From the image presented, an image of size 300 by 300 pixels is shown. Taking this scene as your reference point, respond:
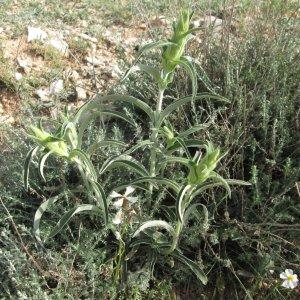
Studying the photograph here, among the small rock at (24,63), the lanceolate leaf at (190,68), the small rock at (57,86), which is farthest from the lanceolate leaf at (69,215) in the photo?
the small rock at (24,63)

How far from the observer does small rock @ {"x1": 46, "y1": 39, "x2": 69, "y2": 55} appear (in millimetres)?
3344

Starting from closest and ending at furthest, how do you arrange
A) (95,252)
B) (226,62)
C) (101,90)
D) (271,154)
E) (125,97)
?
(125,97) → (95,252) → (271,154) → (226,62) → (101,90)

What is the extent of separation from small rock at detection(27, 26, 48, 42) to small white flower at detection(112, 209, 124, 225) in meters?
1.87

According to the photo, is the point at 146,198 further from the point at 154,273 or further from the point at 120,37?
the point at 120,37

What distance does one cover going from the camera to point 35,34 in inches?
133

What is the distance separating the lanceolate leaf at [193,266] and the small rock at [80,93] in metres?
1.40

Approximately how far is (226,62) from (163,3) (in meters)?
1.44

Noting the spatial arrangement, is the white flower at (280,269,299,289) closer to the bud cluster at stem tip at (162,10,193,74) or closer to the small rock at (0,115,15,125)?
the bud cluster at stem tip at (162,10,193,74)

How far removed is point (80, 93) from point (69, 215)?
1390 mm

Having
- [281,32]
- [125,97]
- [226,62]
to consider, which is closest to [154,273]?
[125,97]

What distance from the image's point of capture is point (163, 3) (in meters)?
3.77

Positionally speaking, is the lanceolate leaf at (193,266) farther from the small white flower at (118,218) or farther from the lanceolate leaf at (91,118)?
the lanceolate leaf at (91,118)

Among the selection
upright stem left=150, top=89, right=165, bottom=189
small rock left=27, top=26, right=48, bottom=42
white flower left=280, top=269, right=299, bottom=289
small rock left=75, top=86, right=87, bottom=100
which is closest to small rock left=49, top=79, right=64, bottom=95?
small rock left=75, top=86, right=87, bottom=100

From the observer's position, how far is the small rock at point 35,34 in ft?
11.0
